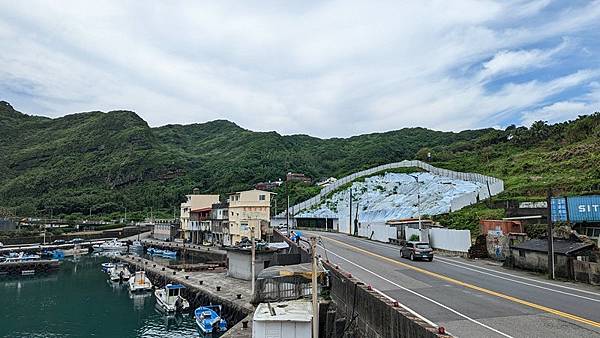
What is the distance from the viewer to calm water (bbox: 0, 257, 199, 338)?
34.9 m

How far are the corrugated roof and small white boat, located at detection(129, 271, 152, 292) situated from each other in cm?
4059

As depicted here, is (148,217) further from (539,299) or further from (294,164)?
(539,299)

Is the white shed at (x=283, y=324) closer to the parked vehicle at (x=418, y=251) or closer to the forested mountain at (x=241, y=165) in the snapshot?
the parked vehicle at (x=418, y=251)

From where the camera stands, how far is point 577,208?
107ft

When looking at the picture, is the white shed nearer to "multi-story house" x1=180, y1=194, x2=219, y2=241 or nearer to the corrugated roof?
the corrugated roof

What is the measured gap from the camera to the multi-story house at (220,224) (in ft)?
238

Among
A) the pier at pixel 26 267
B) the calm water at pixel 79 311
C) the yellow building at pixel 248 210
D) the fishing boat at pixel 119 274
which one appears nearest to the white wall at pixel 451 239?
the calm water at pixel 79 311

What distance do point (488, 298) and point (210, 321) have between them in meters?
22.1

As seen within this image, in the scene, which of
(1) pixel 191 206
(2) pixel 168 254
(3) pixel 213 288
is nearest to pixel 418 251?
(3) pixel 213 288

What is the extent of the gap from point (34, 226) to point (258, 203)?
238 feet

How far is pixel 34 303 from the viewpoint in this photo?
149 feet

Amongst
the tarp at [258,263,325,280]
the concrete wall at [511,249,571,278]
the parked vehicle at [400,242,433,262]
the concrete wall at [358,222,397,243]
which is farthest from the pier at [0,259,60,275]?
the concrete wall at [511,249,571,278]

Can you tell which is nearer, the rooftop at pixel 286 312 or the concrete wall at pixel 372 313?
the concrete wall at pixel 372 313

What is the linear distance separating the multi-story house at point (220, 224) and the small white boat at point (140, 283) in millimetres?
20379
